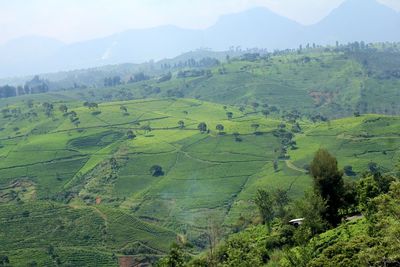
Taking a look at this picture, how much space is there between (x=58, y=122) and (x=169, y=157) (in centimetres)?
6991

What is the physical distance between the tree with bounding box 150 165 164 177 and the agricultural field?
0.43 metres

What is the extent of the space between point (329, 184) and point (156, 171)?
3515 inches

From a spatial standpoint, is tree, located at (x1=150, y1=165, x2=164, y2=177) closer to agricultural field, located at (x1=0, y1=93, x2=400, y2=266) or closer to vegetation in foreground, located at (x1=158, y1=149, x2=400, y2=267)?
agricultural field, located at (x1=0, y1=93, x2=400, y2=266)

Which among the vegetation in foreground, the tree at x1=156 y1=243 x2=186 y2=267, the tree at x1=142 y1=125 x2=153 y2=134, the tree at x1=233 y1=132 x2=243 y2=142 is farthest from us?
the tree at x1=142 y1=125 x2=153 y2=134

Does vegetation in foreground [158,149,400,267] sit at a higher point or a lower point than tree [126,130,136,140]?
higher

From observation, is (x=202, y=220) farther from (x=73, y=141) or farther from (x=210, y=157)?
(x=73, y=141)

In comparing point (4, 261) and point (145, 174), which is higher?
point (145, 174)

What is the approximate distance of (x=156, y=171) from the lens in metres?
144

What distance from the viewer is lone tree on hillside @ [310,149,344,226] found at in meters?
60.2

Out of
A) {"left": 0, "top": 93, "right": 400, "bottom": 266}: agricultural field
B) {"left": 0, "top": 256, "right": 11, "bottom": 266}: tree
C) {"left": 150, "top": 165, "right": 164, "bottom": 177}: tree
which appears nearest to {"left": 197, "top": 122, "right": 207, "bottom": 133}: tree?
{"left": 0, "top": 93, "right": 400, "bottom": 266}: agricultural field

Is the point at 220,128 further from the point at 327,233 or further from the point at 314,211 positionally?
the point at 327,233

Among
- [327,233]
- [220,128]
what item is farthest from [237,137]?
[327,233]

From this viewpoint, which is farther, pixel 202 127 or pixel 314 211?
pixel 202 127

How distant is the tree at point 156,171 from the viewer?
14388cm
